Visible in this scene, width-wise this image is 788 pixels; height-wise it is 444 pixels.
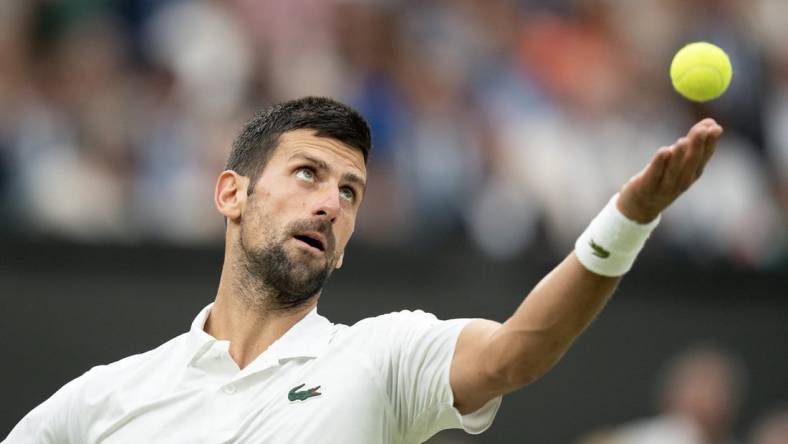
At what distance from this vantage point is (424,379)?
170 inches

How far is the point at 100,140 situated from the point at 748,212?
478cm

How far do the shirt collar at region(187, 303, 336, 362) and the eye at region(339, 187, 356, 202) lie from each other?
16.2 inches

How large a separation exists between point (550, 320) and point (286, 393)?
100 centimetres

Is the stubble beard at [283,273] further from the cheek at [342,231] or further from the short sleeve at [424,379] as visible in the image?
the short sleeve at [424,379]

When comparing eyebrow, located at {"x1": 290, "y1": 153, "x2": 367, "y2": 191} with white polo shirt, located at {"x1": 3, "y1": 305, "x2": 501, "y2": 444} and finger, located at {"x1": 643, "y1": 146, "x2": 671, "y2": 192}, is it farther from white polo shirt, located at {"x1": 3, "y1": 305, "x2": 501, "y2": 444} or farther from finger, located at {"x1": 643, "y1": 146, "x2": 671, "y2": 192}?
finger, located at {"x1": 643, "y1": 146, "x2": 671, "y2": 192}

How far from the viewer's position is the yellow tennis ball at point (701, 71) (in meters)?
4.14

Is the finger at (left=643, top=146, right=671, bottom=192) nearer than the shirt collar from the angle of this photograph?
Yes

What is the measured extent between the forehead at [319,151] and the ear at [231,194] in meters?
0.19

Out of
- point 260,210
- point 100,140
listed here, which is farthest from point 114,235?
point 260,210

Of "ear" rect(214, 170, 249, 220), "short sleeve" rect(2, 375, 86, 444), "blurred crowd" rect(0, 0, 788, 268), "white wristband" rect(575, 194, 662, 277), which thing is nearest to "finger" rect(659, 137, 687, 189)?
"white wristband" rect(575, 194, 662, 277)

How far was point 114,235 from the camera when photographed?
870cm

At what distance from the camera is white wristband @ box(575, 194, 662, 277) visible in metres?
3.89

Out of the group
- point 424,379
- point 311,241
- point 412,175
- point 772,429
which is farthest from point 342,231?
point 772,429

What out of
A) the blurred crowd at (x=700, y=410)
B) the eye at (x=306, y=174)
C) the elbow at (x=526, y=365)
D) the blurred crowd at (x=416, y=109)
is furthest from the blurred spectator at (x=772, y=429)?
the elbow at (x=526, y=365)
